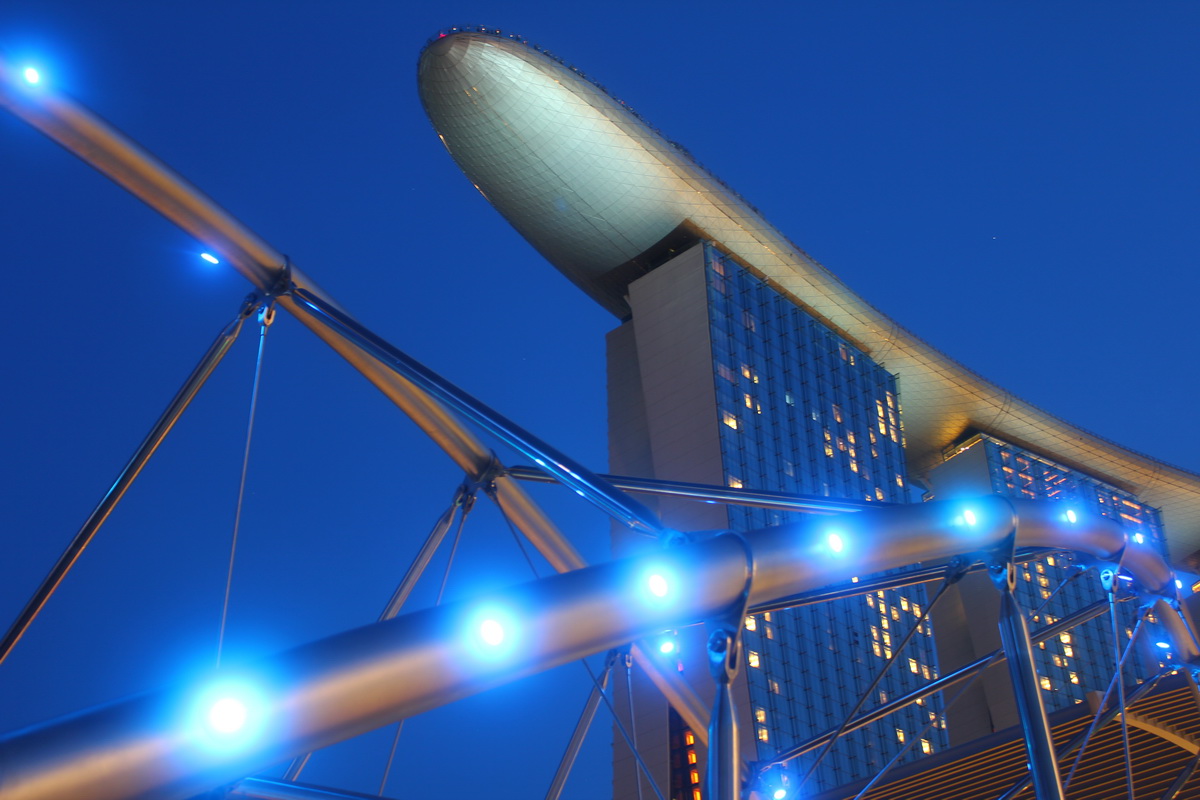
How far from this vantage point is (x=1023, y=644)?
406 inches

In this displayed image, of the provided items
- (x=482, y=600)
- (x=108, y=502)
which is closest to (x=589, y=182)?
(x=108, y=502)

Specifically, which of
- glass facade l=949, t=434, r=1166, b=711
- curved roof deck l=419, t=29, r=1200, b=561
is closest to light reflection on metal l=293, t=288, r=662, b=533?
curved roof deck l=419, t=29, r=1200, b=561

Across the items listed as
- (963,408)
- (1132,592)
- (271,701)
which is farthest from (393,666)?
(963,408)

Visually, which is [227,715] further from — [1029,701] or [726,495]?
[726,495]

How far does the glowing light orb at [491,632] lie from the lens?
231 inches

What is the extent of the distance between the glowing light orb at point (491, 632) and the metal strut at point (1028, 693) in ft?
18.6

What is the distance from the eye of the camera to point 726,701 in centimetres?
724

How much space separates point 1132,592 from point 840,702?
49404 millimetres

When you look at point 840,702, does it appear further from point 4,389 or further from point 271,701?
point 4,389

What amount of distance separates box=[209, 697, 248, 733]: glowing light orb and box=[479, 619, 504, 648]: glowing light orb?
4.46 feet

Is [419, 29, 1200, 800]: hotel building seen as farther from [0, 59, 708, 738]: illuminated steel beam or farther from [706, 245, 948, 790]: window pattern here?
[0, 59, 708, 738]: illuminated steel beam

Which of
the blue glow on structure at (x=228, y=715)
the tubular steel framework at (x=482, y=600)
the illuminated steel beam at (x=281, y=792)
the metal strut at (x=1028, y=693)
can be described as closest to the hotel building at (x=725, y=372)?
the tubular steel framework at (x=482, y=600)

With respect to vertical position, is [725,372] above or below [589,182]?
below

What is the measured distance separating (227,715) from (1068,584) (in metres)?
82.7
